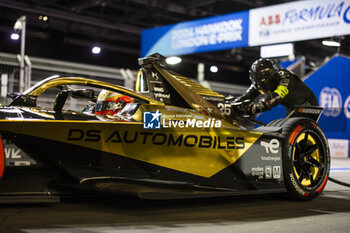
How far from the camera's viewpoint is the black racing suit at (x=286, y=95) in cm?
522

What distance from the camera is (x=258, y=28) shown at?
13.8 meters

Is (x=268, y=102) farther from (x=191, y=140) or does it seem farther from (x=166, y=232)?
(x=166, y=232)

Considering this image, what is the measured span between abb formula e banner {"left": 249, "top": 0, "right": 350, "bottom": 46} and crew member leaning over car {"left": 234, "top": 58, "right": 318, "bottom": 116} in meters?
7.26

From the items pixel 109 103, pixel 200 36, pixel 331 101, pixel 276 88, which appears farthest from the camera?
pixel 200 36

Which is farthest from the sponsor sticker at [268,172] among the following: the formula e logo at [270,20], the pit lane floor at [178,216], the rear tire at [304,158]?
the formula e logo at [270,20]

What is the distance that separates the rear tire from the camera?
15.6 ft

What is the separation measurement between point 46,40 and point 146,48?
5.36m

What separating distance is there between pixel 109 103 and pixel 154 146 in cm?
127

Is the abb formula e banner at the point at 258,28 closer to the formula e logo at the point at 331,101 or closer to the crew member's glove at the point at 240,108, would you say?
the formula e logo at the point at 331,101

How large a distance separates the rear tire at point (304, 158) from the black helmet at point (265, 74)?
678 mm

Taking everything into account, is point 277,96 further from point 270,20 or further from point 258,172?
point 270,20

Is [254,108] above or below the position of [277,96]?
below

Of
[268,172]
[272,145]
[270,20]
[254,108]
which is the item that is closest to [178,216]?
[268,172]

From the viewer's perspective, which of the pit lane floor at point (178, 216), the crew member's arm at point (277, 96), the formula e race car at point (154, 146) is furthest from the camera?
the crew member's arm at point (277, 96)
